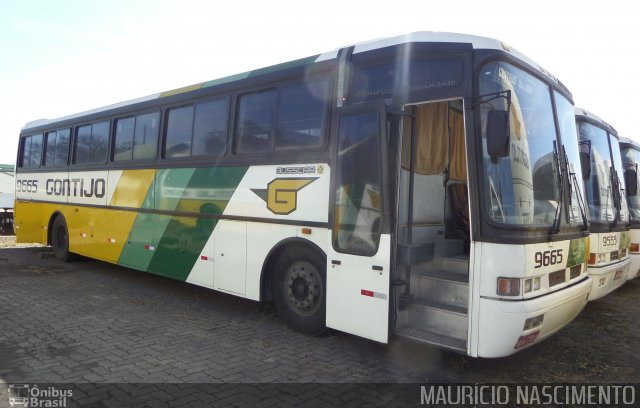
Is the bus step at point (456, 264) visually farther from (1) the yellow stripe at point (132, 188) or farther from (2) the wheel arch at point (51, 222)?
(2) the wheel arch at point (51, 222)

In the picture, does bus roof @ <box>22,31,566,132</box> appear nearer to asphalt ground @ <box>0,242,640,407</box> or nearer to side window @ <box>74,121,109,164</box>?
side window @ <box>74,121,109,164</box>

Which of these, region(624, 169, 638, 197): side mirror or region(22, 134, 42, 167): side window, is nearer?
region(624, 169, 638, 197): side mirror

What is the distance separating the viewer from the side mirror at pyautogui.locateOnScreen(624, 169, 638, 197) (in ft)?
30.7

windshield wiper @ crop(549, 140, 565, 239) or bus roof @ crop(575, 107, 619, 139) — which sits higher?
bus roof @ crop(575, 107, 619, 139)

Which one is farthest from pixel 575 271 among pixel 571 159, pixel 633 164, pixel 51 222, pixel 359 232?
pixel 51 222

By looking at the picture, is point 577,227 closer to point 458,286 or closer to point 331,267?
point 458,286

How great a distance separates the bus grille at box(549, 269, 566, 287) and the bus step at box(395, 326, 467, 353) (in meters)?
1.07

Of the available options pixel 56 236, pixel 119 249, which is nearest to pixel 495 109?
pixel 119 249

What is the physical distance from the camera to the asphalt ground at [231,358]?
4.11m

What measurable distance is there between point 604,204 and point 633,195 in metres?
2.54

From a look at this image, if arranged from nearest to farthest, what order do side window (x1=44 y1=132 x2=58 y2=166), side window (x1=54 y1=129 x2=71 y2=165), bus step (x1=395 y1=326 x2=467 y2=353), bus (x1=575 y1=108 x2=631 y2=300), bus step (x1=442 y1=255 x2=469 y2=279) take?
bus step (x1=395 y1=326 x2=467 y2=353)
bus step (x1=442 y1=255 x2=469 y2=279)
bus (x1=575 y1=108 x2=631 y2=300)
side window (x1=54 y1=129 x2=71 y2=165)
side window (x1=44 y1=132 x2=58 y2=166)

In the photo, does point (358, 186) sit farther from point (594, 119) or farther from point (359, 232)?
point (594, 119)

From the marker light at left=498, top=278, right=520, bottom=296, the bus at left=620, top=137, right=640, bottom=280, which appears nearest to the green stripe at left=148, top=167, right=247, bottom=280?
the marker light at left=498, top=278, right=520, bottom=296

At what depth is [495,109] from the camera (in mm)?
4219
